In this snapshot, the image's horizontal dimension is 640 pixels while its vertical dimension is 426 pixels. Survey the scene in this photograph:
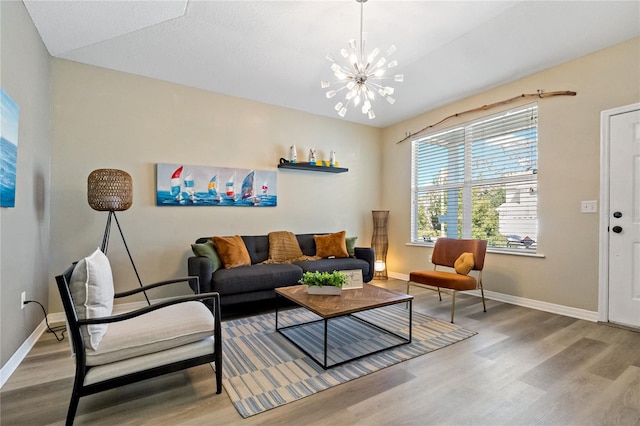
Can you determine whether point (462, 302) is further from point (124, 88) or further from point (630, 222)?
point (124, 88)

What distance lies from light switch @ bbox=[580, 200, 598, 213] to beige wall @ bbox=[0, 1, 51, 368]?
192 inches

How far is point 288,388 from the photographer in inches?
70.4

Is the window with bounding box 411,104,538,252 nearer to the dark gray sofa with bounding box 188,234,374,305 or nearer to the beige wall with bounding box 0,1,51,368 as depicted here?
the dark gray sofa with bounding box 188,234,374,305

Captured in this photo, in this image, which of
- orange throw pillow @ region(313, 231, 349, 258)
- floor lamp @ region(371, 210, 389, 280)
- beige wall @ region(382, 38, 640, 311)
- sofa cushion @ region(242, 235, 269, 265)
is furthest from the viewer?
floor lamp @ region(371, 210, 389, 280)

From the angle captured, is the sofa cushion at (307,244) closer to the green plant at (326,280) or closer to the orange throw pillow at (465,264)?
the green plant at (326,280)

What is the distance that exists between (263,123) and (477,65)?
2.81m

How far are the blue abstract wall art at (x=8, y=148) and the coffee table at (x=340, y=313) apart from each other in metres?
1.99

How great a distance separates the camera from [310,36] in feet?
9.55

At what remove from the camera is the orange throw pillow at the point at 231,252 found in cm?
330

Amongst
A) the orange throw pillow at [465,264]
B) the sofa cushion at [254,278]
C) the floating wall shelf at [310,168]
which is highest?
the floating wall shelf at [310,168]

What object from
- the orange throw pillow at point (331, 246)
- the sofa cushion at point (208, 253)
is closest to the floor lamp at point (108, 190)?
the sofa cushion at point (208, 253)

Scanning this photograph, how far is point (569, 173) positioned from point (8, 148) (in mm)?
4848

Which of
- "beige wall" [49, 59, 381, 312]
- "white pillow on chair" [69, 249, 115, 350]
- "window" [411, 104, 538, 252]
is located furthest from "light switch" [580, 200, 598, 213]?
"white pillow on chair" [69, 249, 115, 350]

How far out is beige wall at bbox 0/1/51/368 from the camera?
1902 mm
